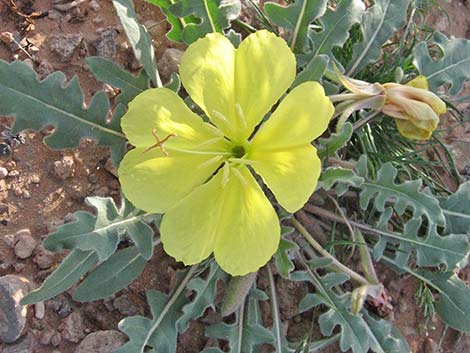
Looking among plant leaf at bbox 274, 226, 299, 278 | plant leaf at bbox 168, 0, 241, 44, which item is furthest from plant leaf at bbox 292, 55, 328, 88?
plant leaf at bbox 274, 226, 299, 278

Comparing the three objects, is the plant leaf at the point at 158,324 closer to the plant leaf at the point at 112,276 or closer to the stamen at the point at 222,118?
the plant leaf at the point at 112,276

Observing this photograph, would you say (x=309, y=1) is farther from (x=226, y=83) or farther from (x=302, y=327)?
(x=302, y=327)

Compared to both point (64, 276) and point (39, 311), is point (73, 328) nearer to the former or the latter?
point (39, 311)

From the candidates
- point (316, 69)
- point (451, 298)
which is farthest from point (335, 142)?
point (451, 298)

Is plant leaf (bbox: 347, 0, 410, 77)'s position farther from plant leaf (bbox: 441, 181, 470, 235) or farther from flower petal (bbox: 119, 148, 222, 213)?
flower petal (bbox: 119, 148, 222, 213)

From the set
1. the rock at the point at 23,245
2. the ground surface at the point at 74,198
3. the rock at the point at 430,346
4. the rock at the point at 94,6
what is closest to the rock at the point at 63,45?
the ground surface at the point at 74,198

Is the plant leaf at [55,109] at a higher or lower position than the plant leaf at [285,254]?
higher

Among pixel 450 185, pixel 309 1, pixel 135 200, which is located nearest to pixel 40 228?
pixel 135 200
